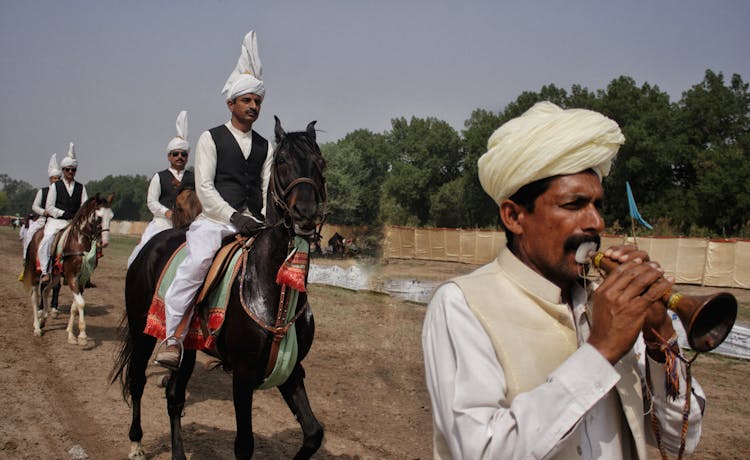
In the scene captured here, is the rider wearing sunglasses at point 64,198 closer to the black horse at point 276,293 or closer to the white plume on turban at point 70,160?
the white plume on turban at point 70,160

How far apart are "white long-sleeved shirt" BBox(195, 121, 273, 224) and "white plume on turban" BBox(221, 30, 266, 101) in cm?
33

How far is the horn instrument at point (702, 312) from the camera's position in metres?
1.60

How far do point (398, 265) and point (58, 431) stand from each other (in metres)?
26.8

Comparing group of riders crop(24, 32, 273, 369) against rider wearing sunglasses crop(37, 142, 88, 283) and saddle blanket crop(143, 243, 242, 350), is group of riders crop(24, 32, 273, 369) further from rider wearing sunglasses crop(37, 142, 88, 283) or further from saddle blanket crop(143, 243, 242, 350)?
rider wearing sunglasses crop(37, 142, 88, 283)

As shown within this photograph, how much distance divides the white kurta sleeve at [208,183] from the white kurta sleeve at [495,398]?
3686 mm

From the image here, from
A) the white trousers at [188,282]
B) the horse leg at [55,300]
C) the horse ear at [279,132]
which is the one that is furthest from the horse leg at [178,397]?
the horse leg at [55,300]

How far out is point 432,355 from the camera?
5.69 feet

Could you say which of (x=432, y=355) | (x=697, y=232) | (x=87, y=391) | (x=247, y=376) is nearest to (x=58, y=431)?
(x=87, y=391)

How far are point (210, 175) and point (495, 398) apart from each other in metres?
4.20

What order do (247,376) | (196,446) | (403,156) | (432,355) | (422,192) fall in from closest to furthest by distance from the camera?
A: 1. (432,355)
2. (247,376)
3. (196,446)
4. (422,192)
5. (403,156)

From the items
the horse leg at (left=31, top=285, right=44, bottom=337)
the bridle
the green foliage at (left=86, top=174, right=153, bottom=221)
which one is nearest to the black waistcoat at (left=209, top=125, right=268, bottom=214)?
the bridle

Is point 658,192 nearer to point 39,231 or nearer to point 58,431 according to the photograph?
point 39,231

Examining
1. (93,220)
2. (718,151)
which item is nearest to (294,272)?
(93,220)

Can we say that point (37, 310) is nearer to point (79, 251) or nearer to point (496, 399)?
point (79, 251)
